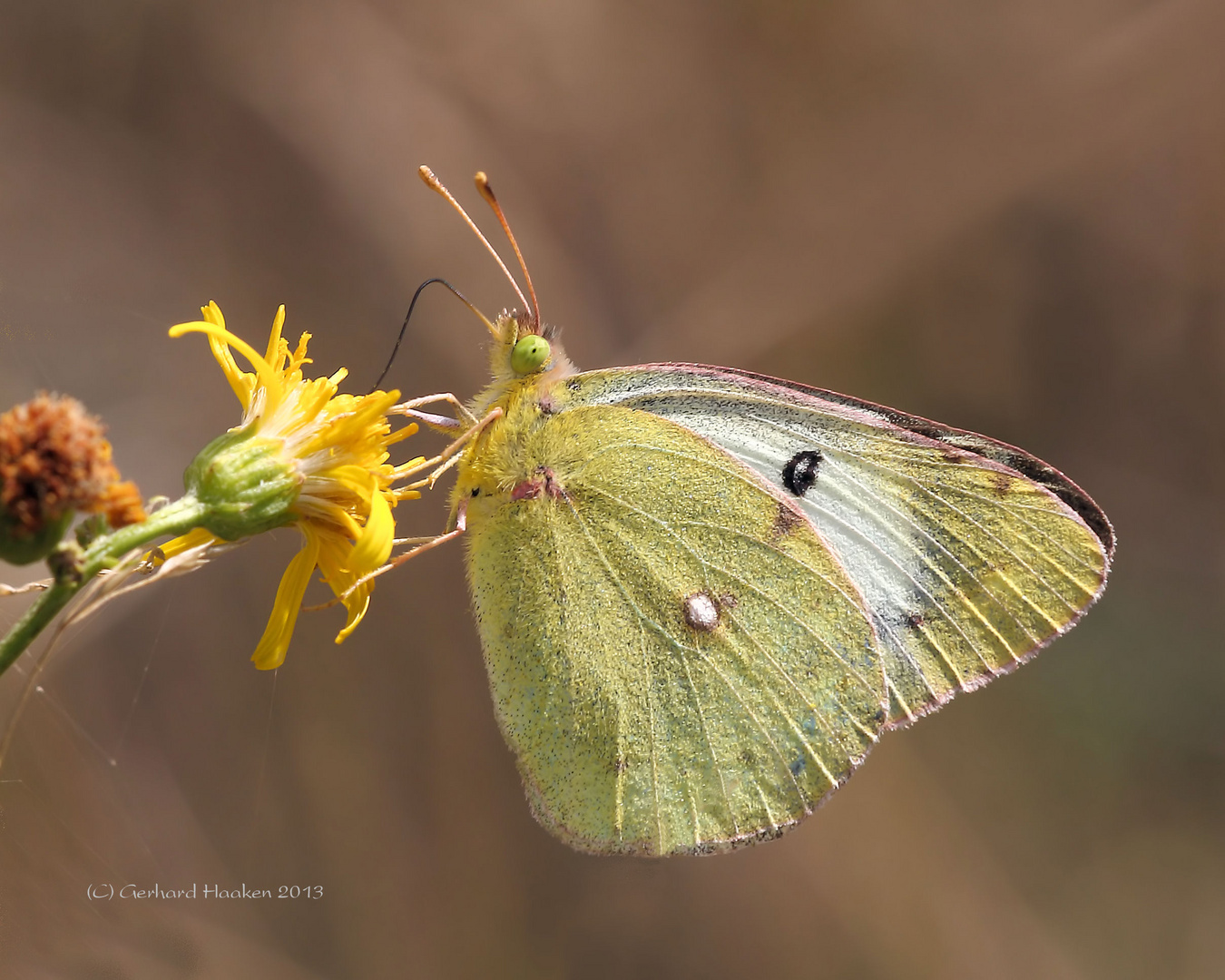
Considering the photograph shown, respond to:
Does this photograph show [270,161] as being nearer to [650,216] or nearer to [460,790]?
[650,216]

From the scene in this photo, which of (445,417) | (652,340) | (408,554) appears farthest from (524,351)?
(652,340)

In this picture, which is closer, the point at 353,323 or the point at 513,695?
the point at 513,695

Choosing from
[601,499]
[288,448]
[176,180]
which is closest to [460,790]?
[601,499]

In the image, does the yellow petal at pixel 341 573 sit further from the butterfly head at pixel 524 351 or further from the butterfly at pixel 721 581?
the butterfly head at pixel 524 351

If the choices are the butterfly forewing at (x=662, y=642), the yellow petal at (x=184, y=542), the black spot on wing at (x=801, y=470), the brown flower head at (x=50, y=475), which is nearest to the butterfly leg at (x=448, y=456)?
the butterfly forewing at (x=662, y=642)

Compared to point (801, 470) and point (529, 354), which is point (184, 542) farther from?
point (801, 470)

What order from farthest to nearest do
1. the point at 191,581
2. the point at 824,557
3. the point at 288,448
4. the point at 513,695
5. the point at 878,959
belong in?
the point at 878,959 < the point at 191,581 < the point at 824,557 < the point at 513,695 < the point at 288,448
